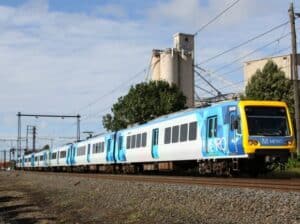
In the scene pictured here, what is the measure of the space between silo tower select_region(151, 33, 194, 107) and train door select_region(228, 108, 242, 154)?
66.1 metres

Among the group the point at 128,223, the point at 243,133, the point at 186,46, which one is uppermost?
the point at 186,46

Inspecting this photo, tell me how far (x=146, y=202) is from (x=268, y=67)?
3408cm

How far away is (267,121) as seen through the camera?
2170 centimetres

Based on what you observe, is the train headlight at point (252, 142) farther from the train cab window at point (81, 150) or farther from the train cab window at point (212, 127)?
the train cab window at point (81, 150)

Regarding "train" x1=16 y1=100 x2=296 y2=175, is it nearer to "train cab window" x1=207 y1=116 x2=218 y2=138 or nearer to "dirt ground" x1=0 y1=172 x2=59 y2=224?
"train cab window" x1=207 y1=116 x2=218 y2=138

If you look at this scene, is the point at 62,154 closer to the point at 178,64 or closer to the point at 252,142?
the point at 178,64

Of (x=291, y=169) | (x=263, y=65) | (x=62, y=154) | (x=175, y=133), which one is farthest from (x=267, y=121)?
(x=263, y=65)

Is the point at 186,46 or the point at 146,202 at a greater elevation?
the point at 186,46

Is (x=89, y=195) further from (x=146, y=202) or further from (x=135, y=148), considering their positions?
(x=135, y=148)

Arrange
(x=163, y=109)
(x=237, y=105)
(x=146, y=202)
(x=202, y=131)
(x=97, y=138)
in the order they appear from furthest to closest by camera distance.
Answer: (x=163, y=109) → (x=97, y=138) → (x=202, y=131) → (x=237, y=105) → (x=146, y=202)

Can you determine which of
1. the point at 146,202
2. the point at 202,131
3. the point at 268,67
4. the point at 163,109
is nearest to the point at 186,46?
the point at 163,109

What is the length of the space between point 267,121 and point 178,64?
68.5 m

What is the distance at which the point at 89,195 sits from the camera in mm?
20547

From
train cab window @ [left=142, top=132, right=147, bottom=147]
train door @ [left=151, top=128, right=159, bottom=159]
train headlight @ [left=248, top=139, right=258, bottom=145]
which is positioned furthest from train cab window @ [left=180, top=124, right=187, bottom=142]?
train headlight @ [left=248, top=139, right=258, bottom=145]
